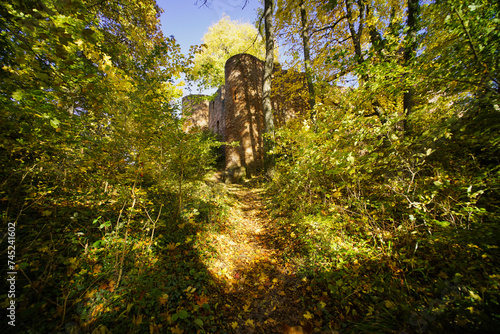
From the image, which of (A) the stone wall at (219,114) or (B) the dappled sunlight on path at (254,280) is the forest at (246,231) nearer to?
(B) the dappled sunlight on path at (254,280)

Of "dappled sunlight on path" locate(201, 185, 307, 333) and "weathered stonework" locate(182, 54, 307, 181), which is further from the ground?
"weathered stonework" locate(182, 54, 307, 181)

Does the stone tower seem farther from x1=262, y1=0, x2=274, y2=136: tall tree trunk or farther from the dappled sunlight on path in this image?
the dappled sunlight on path

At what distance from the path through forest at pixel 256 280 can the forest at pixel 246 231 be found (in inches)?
0.9

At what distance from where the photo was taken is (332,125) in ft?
10.1

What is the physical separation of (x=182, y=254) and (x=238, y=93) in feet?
26.9

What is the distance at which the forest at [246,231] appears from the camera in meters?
1.52

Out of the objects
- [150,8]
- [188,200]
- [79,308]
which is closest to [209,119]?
[150,8]

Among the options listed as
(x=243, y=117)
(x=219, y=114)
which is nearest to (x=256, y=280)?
(x=243, y=117)

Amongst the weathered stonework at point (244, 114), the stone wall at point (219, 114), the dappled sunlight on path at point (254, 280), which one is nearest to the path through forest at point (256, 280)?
the dappled sunlight on path at point (254, 280)

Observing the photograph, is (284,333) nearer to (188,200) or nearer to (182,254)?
(182,254)

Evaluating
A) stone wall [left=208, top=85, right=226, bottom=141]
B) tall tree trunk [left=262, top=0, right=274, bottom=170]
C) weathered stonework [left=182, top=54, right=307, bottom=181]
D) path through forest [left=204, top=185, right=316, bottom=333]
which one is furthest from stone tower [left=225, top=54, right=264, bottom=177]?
path through forest [left=204, top=185, right=316, bottom=333]

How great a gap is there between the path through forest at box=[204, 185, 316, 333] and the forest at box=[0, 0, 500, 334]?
0.08 ft

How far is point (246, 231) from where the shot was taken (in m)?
3.92

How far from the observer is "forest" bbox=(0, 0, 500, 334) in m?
1.52
